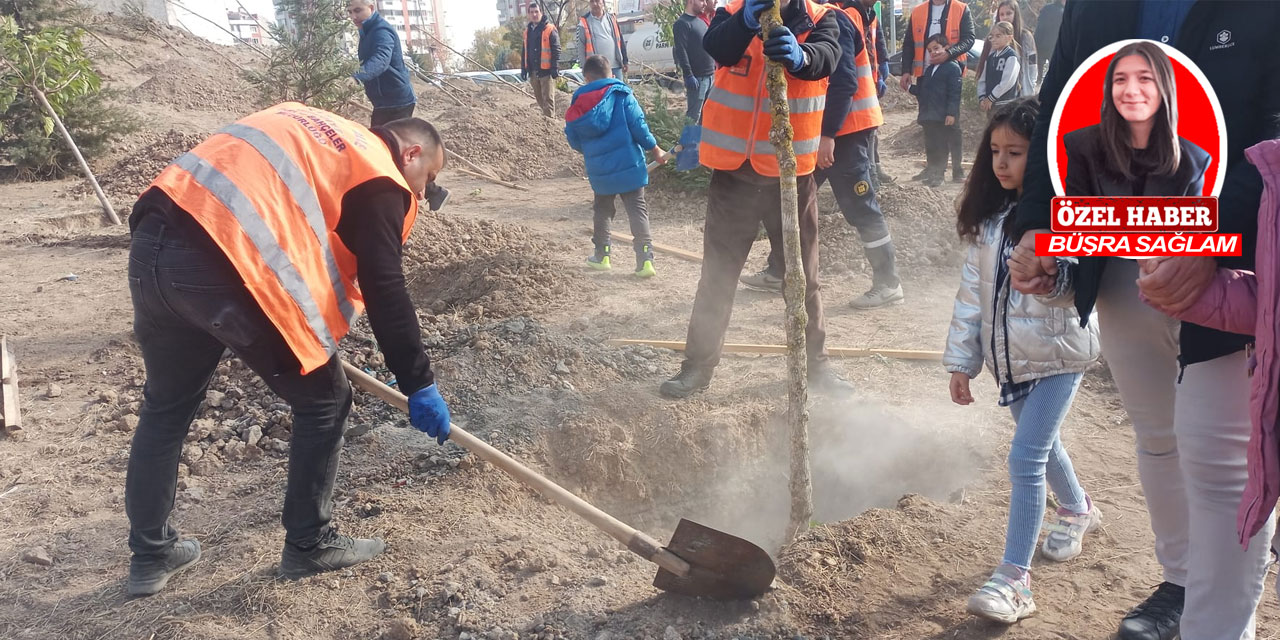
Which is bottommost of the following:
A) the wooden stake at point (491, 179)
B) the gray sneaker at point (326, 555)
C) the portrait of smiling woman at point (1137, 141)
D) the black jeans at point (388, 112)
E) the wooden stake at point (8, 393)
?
the wooden stake at point (491, 179)

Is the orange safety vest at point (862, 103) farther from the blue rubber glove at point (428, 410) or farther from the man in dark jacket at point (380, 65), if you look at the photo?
the man in dark jacket at point (380, 65)

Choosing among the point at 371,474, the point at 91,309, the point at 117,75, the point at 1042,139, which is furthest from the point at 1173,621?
the point at 117,75

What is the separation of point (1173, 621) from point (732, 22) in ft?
8.37

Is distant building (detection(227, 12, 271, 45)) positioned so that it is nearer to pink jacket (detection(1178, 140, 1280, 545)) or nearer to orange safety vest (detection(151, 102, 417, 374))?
orange safety vest (detection(151, 102, 417, 374))

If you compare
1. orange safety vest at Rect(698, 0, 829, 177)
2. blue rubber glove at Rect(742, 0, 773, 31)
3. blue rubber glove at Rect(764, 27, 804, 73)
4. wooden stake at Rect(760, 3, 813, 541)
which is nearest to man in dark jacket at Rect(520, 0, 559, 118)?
orange safety vest at Rect(698, 0, 829, 177)

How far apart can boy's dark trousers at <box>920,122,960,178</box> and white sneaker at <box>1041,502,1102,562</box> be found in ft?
21.4

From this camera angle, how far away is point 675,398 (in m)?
4.24

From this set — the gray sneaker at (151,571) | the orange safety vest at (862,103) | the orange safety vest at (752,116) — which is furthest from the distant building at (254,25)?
the gray sneaker at (151,571)

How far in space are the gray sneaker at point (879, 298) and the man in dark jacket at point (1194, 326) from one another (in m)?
3.36

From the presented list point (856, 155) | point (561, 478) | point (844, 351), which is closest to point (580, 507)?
point (561, 478)

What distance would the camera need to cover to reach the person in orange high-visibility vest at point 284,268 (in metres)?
2.39

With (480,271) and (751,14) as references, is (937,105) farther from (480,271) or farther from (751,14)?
(751,14)

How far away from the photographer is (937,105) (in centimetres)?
860

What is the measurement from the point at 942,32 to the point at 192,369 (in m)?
7.90
